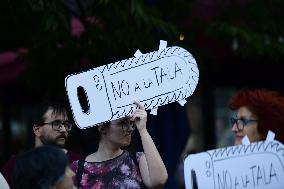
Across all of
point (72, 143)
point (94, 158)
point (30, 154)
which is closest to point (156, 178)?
point (94, 158)

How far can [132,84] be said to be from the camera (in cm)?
450

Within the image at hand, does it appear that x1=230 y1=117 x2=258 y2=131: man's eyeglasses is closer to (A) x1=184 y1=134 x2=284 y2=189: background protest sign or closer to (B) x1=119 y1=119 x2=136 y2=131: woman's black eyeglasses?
(A) x1=184 y1=134 x2=284 y2=189: background protest sign

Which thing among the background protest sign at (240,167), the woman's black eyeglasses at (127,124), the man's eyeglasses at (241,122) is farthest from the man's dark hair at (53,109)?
the man's eyeglasses at (241,122)

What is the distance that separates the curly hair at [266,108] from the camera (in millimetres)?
4621

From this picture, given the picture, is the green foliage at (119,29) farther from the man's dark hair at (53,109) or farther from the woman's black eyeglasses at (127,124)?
the woman's black eyeglasses at (127,124)

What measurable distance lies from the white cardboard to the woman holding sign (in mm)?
241

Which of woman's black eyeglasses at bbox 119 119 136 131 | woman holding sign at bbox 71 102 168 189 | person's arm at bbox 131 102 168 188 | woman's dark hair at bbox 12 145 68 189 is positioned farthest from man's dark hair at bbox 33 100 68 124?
woman's dark hair at bbox 12 145 68 189

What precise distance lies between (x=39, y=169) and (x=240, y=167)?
139 centimetres

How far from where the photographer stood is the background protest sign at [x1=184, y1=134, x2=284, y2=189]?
4.46m

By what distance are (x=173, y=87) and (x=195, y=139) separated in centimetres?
626

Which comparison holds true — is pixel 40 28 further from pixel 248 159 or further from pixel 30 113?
pixel 30 113

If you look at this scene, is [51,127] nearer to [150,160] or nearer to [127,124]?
[127,124]

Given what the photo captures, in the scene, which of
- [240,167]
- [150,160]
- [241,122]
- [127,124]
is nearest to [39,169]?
[150,160]

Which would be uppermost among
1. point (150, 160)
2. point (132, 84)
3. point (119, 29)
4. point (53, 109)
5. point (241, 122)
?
point (119, 29)
